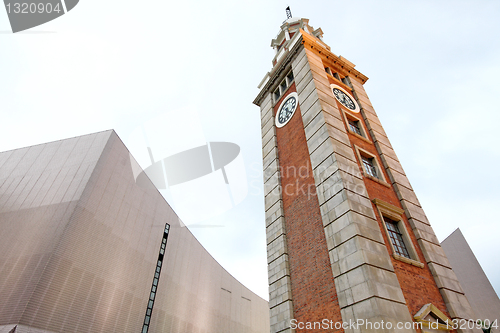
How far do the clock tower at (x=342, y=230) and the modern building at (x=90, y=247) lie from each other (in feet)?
47.5

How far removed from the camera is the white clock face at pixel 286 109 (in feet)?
51.4

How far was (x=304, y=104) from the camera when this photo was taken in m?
14.4

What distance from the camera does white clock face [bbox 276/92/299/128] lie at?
51.4 ft

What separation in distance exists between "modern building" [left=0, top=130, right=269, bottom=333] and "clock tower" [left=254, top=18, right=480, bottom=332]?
47.5ft

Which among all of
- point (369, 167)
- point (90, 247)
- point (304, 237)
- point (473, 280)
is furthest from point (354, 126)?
point (473, 280)

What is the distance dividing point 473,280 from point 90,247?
3646 centimetres

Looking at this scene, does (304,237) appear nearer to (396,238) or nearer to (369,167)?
(396,238)

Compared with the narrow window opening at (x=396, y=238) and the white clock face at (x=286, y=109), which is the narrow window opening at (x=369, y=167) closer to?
the narrow window opening at (x=396, y=238)

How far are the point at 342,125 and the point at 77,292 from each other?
1958 cm

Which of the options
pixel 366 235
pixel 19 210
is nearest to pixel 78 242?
pixel 19 210

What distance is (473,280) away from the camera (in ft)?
99.3

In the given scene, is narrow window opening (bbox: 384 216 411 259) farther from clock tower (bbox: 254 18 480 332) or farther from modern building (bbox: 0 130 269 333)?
modern building (bbox: 0 130 269 333)
